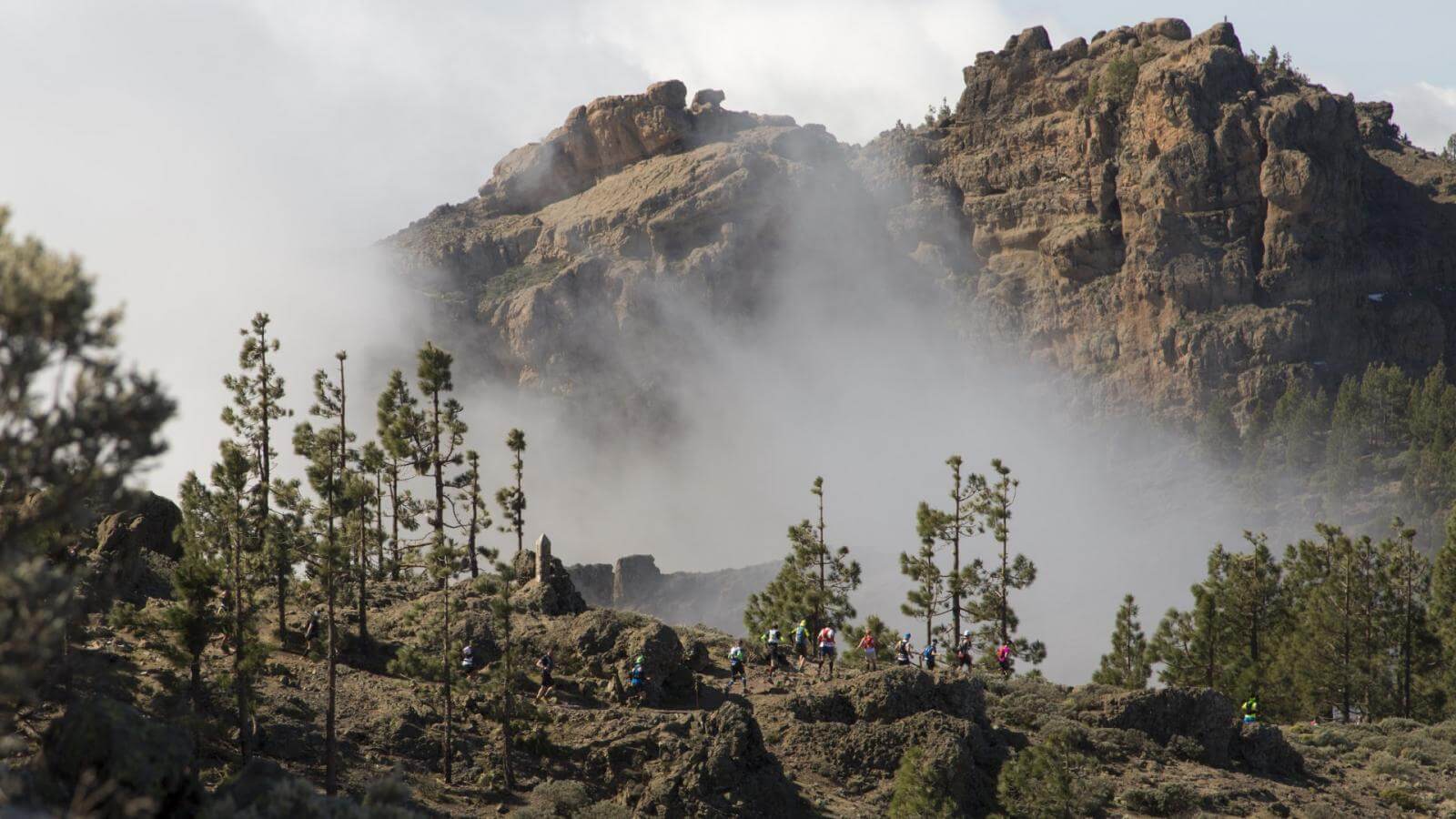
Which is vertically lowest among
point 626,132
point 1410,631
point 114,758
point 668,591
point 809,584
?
point 114,758

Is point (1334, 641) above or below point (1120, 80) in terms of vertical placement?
below

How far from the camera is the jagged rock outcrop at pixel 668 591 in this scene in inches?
4936

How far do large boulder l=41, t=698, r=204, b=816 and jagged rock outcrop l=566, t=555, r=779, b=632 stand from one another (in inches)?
4156

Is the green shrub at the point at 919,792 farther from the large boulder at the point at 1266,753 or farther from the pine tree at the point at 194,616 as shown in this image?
the pine tree at the point at 194,616

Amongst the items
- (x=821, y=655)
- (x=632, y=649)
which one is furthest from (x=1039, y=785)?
(x=632, y=649)

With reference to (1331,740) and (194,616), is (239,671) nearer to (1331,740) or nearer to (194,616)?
(194,616)

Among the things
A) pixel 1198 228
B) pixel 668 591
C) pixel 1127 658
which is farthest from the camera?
pixel 1198 228

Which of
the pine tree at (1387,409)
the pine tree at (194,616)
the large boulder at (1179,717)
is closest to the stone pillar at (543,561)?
the pine tree at (194,616)

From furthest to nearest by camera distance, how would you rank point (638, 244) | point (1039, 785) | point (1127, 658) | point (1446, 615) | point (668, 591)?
point (638, 244), point (668, 591), point (1127, 658), point (1446, 615), point (1039, 785)


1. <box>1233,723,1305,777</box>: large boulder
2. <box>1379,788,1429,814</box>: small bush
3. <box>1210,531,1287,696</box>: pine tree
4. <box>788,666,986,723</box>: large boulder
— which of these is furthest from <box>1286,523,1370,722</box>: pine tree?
<box>788,666,986,723</box>: large boulder

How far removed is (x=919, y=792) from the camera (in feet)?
94.0

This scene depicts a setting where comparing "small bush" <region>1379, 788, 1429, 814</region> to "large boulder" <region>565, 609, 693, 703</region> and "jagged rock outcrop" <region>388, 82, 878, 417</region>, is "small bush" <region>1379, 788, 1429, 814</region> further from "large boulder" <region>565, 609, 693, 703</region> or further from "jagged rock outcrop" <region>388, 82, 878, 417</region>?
"jagged rock outcrop" <region>388, 82, 878, 417</region>

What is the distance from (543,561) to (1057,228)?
438 feet

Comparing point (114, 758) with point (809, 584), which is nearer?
point (114, 758)
